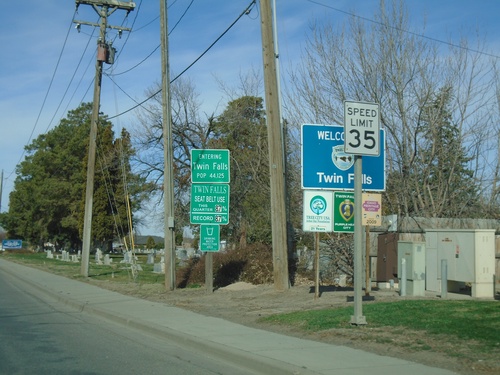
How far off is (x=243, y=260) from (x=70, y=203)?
4755 centimetres

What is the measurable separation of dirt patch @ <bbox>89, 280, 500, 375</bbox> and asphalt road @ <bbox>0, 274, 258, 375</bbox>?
219 cm

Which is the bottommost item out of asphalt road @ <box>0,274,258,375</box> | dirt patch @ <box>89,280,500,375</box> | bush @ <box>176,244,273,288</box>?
asphalt road @ <box>0,274,258,375</box>

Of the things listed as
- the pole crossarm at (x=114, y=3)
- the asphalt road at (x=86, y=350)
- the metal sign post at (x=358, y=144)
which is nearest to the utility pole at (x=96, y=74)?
the pole crossarm at (x=114, y=3)

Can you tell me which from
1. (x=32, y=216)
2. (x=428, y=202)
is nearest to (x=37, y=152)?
(x=32, y=216)

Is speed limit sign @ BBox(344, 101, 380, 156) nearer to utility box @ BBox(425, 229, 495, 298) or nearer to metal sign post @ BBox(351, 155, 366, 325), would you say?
metal sign post @ BBox(351, 155, 366, 325)

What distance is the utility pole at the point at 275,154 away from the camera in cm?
1684

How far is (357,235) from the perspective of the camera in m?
10.7

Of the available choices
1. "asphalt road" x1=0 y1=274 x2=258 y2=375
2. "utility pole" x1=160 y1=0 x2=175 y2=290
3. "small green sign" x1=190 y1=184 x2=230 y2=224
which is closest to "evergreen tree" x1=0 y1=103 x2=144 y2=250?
"utility pole" x1=160 y1=0 x2=175 y2=290

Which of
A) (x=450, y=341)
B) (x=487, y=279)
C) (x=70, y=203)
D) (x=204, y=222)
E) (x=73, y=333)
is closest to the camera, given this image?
(x=450, y=341)

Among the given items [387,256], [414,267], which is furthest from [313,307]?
[387,256]

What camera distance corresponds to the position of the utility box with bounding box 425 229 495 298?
14.5 metres

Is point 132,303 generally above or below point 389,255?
below

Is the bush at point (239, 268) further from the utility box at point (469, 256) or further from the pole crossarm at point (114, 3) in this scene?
the pole crossarm at point (114, 3)

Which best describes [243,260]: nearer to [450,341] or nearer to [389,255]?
[389,255]
